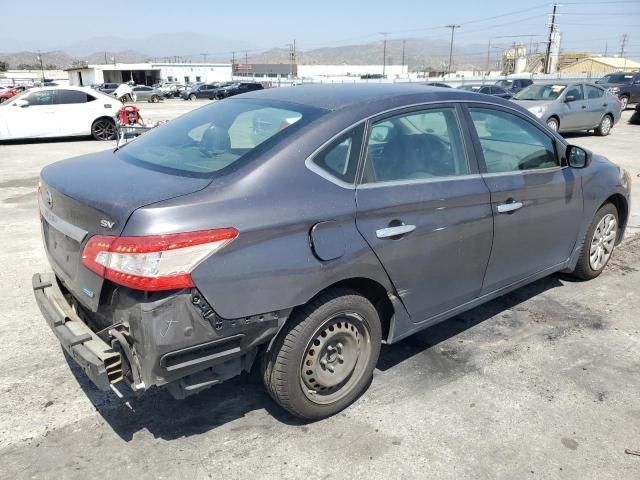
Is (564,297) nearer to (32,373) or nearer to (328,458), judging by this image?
(328,458)

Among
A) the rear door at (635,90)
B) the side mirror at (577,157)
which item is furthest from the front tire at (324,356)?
the rear door at (635,90)

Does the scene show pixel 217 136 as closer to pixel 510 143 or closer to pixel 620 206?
pixel 510 143

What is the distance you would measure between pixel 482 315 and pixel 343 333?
1831 millimetres

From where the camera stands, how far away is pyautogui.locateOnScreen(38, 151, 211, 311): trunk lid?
Answer: 2.41 meters

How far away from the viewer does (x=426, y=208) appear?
120 inches

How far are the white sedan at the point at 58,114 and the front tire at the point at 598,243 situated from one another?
13.7 meters

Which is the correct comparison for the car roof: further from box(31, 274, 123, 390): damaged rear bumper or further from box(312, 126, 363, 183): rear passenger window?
box(31, 274, 123, 390): damaged rear bumper

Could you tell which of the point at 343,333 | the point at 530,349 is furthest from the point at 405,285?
the point at 530,349

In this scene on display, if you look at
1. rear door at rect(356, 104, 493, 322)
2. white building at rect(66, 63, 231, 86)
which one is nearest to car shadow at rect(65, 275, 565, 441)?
rear door at rect(356, 104, 493, 322)

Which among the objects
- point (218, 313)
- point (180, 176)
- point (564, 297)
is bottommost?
point (564, 297)

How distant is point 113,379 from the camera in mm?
2414

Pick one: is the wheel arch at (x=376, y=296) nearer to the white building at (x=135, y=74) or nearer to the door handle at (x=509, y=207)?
the door handle at (x=509, y=207)

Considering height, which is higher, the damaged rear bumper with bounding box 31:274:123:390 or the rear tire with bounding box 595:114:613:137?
the damaged rear bumper with bounding box 31:274:123:390

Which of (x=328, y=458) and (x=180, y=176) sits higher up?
(x=180, y=176)
